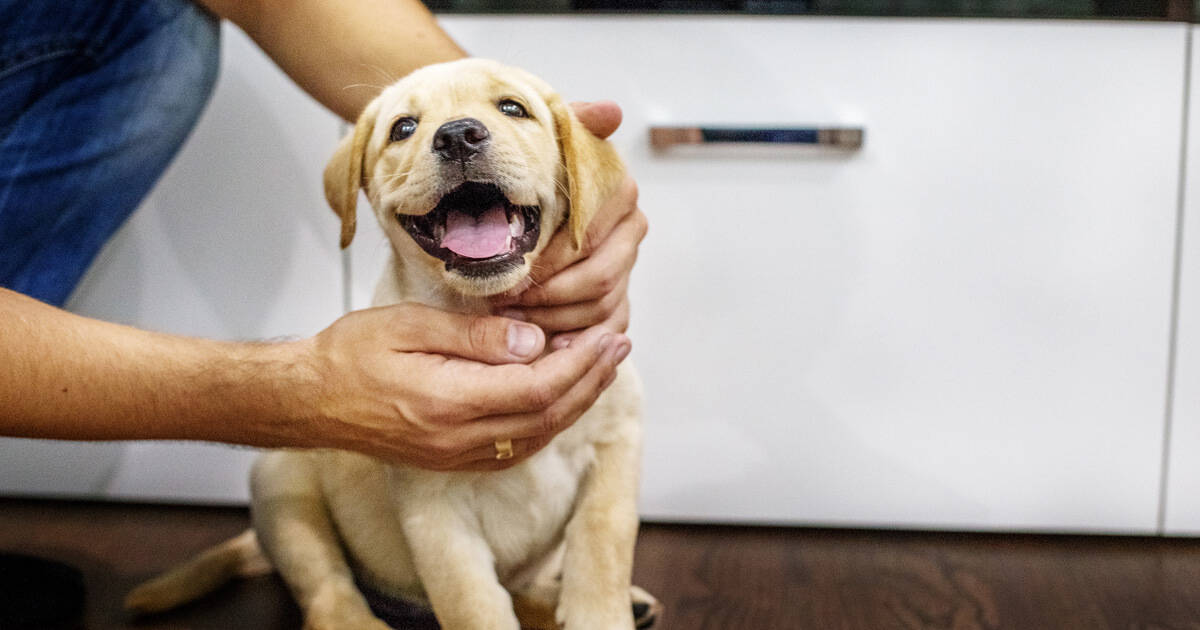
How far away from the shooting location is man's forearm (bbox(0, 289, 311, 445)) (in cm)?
81

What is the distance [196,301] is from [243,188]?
21 centimetres

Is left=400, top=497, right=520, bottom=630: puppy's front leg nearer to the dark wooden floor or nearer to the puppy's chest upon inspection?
the puppy's chest

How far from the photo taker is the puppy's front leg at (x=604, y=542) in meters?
0.90

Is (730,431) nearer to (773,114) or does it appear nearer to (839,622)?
(839,622)

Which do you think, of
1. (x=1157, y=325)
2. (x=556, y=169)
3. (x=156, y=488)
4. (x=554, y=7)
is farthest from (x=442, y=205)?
(x=1157, y=325)

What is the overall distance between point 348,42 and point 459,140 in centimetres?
42

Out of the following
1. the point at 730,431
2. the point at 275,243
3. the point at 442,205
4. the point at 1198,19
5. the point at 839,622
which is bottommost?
the point at 839,622

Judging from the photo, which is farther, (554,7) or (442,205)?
(554,7)

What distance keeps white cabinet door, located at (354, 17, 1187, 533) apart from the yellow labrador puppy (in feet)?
1.38

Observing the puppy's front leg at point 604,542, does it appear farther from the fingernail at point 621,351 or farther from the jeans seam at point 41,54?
the jeans seam at point 41,54

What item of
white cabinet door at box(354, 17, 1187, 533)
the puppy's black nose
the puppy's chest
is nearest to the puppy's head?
the puppy's black nose

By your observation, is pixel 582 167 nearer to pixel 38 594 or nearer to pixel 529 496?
pixel 529 496

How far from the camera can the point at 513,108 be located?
910 mm

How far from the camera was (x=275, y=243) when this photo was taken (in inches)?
56.8
